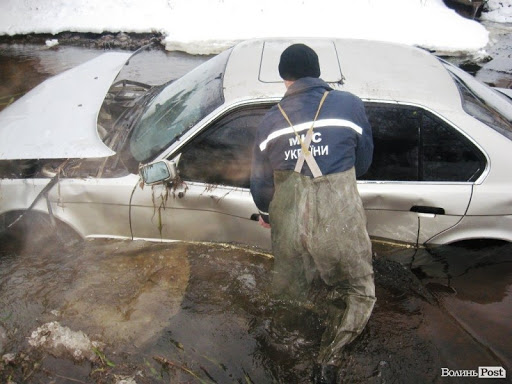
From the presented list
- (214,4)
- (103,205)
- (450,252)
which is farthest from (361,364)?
(214,4)

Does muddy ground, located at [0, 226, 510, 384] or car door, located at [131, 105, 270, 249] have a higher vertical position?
car door, located at [131, 105, 270, 249]

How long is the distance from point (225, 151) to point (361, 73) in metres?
1.17

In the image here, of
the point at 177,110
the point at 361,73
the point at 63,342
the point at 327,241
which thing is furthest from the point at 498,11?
the point at 63,342

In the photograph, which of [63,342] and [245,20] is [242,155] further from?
[245,20]

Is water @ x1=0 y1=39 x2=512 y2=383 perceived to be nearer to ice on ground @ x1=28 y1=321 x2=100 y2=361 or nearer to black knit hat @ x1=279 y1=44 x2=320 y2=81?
ice on ground @ x1=28 y1=321 x2=100 y2=361

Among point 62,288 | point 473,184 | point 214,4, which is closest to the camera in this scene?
point 473,184

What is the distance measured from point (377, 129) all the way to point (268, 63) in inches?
39.3

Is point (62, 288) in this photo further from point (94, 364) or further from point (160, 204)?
point (160, 204)

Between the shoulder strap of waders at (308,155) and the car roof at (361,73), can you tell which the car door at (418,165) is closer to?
the car roof at (361,73)

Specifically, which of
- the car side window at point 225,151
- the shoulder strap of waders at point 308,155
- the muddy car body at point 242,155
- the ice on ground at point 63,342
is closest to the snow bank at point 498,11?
the muddy car body at point 242,155

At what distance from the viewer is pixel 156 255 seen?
3680 millimetres

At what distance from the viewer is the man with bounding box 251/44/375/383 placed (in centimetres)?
250

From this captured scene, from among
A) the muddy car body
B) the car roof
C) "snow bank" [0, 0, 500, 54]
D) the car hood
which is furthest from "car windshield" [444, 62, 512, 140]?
"snow bank" [0, 0, 500, 54]

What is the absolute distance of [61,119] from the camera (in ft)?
11.7
